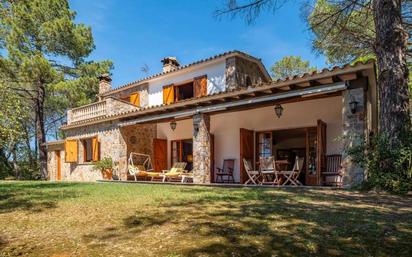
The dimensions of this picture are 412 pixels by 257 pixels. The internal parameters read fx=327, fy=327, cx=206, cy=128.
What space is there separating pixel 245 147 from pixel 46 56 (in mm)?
15558

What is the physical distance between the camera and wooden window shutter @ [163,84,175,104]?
51.1 feet

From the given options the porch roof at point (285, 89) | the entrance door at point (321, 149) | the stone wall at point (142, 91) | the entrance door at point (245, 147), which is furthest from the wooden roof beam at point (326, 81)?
the stone wall at point (142, 91)

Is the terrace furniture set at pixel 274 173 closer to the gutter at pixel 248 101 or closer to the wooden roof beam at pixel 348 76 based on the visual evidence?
the gutter at pixel 248 101

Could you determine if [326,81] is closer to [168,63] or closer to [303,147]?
→ [303,147]

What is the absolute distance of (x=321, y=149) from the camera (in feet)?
32.7

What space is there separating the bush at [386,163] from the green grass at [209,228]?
108cm

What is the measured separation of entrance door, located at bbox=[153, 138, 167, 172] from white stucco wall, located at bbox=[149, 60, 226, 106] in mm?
2348

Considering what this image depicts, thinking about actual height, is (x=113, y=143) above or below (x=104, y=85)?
below

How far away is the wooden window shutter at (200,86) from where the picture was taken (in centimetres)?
1444

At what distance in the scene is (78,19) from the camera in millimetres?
22109

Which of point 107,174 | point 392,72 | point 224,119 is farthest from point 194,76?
point 392,72

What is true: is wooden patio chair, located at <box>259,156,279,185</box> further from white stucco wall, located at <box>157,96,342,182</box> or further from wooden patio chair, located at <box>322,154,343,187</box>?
white stucco wall, located at <box>157,96,342,182</box>

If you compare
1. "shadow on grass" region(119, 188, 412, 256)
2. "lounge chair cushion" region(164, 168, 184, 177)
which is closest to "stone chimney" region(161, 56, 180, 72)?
"lounge chair cushion" region(164, 168, 184, 177)

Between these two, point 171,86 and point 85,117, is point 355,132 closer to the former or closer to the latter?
point 171,86
